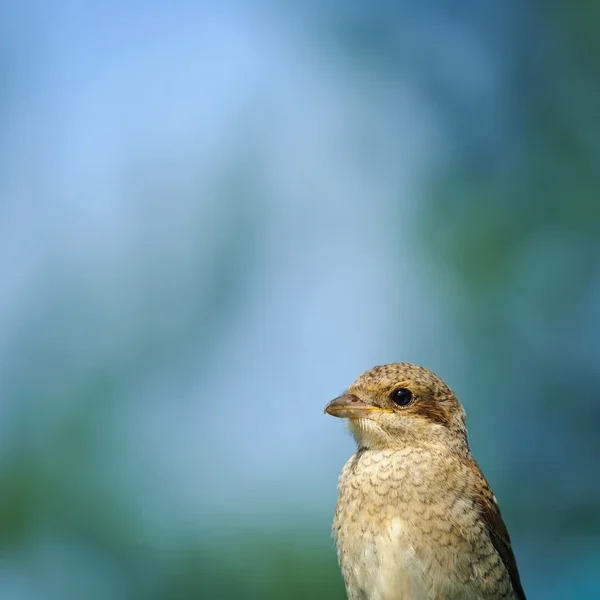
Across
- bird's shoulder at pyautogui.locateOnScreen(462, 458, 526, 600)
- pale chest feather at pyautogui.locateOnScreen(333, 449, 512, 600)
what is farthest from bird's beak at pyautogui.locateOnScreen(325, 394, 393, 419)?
bird's shoulder at pyautogui.locateOnScreen(462, 458, 526, 600)

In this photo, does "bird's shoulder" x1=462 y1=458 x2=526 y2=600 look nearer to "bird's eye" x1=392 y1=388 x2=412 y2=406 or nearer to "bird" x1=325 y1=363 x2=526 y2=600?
"bird" x1=325 y1=363 x2=526 y2=600

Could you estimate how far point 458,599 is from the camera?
2666 millimetres

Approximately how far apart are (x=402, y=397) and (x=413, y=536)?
0.45 meters

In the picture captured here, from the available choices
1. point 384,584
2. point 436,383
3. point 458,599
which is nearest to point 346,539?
point 384,584

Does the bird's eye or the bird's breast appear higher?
the bird's eye

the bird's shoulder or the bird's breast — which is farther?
the bird's shoulder

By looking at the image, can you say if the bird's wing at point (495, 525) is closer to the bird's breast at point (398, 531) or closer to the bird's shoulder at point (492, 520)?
the bird's shoulder at point (492, 520)

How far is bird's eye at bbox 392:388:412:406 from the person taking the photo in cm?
291

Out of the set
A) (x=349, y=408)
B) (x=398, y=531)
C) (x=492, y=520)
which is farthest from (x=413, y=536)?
(x=349, y=408)

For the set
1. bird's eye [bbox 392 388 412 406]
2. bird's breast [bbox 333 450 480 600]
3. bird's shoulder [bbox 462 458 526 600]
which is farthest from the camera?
bird's eye [bbox 392 388 412 406]

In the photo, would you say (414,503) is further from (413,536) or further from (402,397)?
(402,397)

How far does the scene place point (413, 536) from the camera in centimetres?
265

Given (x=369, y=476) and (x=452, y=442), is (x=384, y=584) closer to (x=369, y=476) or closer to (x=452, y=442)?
(x=369, y=476)

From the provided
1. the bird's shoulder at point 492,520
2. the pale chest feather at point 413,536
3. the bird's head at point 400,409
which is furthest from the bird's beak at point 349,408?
the bird's shoulder at point 492,520
